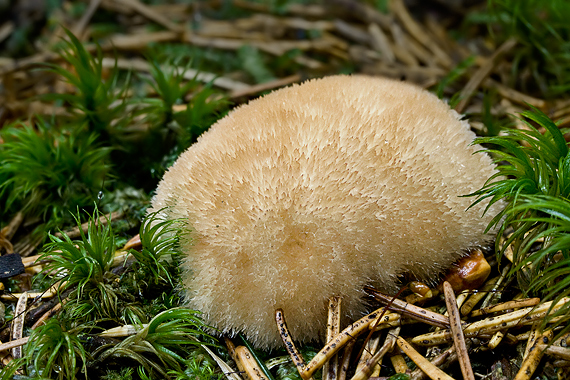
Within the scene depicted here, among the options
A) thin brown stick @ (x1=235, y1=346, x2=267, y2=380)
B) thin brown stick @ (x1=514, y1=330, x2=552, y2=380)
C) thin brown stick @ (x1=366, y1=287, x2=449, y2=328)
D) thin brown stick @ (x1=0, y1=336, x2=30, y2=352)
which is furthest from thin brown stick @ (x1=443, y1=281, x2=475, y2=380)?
thin brown stick @ (x1=0, y1=336, x2=30, y2=352)

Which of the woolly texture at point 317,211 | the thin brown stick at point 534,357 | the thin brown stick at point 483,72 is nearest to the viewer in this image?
the thin brown stick at point 534,357

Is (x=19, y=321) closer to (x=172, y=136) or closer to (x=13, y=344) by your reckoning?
(x=13, y=344)

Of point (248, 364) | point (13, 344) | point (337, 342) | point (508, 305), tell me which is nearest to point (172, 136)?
point (13, 344)

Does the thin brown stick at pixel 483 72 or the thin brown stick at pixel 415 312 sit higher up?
the thin brown stick at pixel 483 72

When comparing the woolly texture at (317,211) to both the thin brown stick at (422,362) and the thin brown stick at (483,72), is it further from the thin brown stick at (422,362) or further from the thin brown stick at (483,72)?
the thin brown stick at (483,72)

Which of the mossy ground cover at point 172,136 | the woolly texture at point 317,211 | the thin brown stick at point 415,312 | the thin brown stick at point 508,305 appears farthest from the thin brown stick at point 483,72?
the thin brown stick at point 415,312

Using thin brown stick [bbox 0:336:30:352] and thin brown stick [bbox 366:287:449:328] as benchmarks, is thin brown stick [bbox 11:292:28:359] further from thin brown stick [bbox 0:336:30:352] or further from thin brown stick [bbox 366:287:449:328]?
thin brown stick [bbox 366:287:449:328]
